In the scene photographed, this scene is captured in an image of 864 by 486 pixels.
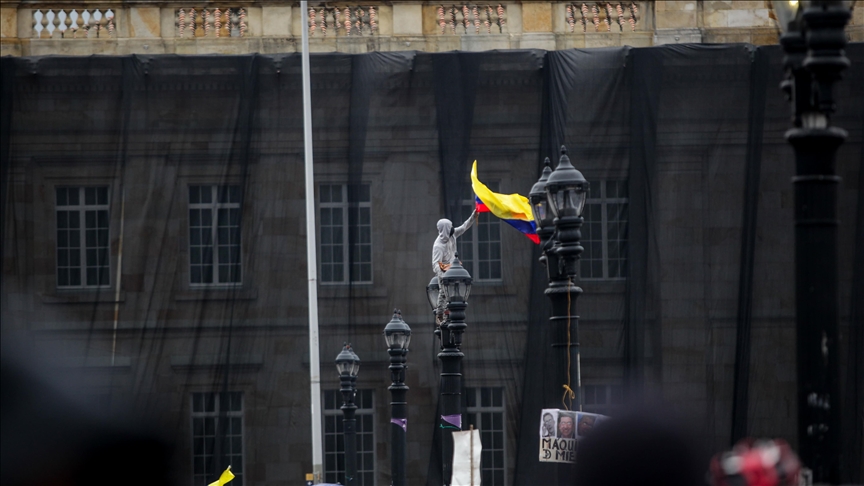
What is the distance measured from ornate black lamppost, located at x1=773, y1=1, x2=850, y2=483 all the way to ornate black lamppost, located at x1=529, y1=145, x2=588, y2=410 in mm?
4240

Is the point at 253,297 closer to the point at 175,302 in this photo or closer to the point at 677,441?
the point at 175,302

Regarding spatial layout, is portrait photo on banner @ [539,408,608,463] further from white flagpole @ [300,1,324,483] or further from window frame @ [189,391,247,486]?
window frame @ [189,391,247,486]

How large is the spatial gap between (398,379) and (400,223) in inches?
396

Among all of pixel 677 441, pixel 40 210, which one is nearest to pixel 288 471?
pixel 40 210

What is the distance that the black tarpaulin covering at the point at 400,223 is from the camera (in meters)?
27.8

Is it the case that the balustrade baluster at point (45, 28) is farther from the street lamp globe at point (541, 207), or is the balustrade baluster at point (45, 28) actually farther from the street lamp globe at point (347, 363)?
the street lamp globe at point (541, 207)

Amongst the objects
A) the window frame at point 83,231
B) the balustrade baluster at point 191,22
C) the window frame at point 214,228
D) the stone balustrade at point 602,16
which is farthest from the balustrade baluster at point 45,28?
the stone balustrade at point 602,16

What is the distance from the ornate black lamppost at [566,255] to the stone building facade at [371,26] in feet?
60.2

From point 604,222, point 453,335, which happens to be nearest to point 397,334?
point 453,335

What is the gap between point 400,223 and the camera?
28.9m

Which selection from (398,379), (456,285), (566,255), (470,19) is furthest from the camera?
(470,19)

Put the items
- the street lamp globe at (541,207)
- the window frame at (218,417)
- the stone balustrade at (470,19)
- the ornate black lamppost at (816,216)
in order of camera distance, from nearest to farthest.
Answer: the ornate black lamppost at (816,216) < the street lamp globe at (541,207) < the window frame at (218,417) < the stone balustrade at (470,19)

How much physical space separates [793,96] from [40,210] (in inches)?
952

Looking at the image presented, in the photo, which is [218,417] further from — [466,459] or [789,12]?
[789,12]
